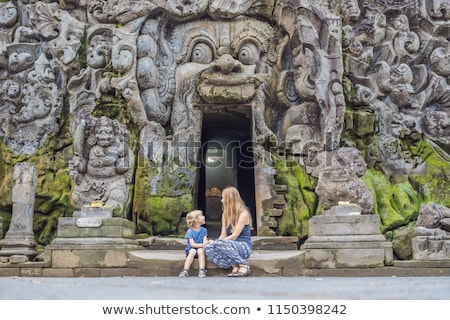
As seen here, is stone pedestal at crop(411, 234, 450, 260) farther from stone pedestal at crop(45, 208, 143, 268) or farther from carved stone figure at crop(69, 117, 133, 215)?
carved stone figure at crop(69, 117, 133, 215)

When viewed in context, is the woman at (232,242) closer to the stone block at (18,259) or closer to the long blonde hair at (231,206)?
the long blonde hair at (231,206)

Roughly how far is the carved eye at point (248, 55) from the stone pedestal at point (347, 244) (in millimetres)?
6104

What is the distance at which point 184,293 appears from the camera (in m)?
4.31

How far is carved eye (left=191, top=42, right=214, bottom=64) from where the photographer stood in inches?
507

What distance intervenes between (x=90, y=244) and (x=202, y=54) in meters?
6.37

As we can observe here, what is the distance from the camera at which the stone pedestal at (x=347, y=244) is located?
7320 millimetres

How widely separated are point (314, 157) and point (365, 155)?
4.91 ft

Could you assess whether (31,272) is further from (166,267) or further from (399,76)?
(399,76)

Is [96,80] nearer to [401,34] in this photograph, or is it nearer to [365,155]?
[365,155]

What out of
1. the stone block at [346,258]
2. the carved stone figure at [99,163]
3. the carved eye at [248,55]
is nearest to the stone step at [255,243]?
the carved stone figure at [99,163]

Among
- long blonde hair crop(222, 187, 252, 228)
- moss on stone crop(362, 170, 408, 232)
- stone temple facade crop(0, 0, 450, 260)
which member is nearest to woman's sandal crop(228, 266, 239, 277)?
long blonde hair crop(222, 187, 252, 228)

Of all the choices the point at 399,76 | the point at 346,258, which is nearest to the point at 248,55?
the point at 399,76

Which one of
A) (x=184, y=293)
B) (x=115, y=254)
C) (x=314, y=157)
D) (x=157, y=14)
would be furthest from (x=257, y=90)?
(x=184, y=293)

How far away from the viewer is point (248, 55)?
42.2 feet
